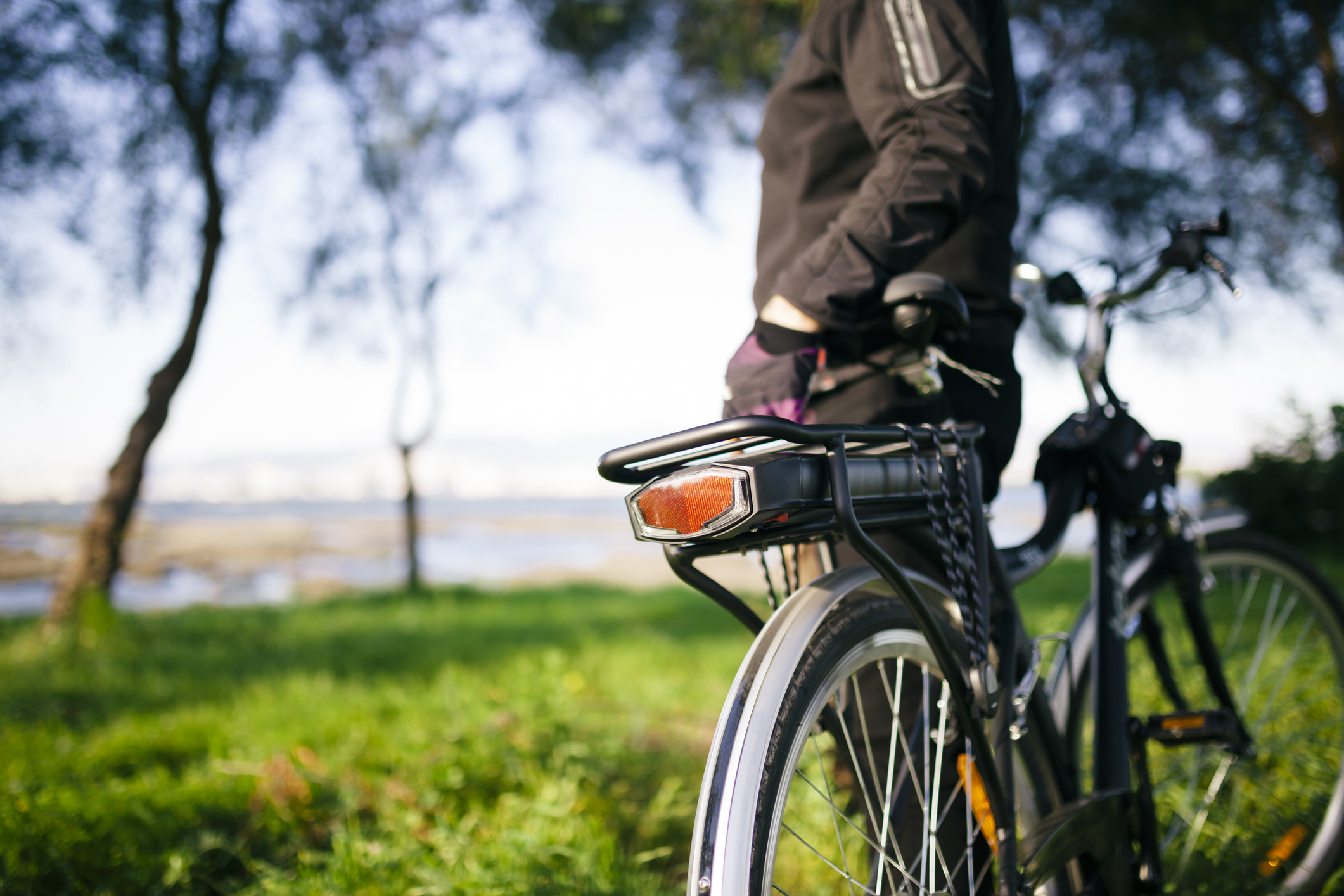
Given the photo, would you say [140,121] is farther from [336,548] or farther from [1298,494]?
[336,548]

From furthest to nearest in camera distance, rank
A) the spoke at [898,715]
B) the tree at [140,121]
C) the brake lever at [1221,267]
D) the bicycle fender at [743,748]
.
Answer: the tree at [140,121] → the brake lever at [1221,267] → the spoke at [898,715] → the bicycle fender at [743,748]

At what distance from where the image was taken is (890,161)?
1246mm

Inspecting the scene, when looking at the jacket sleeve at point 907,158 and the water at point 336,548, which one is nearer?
the jacket sleeve at point 907,158

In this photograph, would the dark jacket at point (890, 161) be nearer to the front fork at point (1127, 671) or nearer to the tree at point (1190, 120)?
the front fork at point (1127, 671)

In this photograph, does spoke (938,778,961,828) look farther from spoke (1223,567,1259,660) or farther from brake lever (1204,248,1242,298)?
brake lever (1204,248,1242,298)

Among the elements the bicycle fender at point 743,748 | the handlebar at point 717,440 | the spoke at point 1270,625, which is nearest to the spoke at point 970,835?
the bicycle fender at point 743,748

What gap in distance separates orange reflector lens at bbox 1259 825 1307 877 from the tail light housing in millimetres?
1862

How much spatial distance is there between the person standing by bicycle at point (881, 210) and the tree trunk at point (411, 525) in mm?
9146

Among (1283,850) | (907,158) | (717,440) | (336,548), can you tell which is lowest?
(1283,850)

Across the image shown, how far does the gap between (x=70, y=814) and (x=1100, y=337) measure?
2.79 metres

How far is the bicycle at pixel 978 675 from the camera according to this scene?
2.93 feet

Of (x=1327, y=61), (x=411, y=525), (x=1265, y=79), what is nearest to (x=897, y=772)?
(x=1327, y=61)

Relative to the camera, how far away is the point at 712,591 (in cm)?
104

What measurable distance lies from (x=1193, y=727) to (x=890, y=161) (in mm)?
1317
